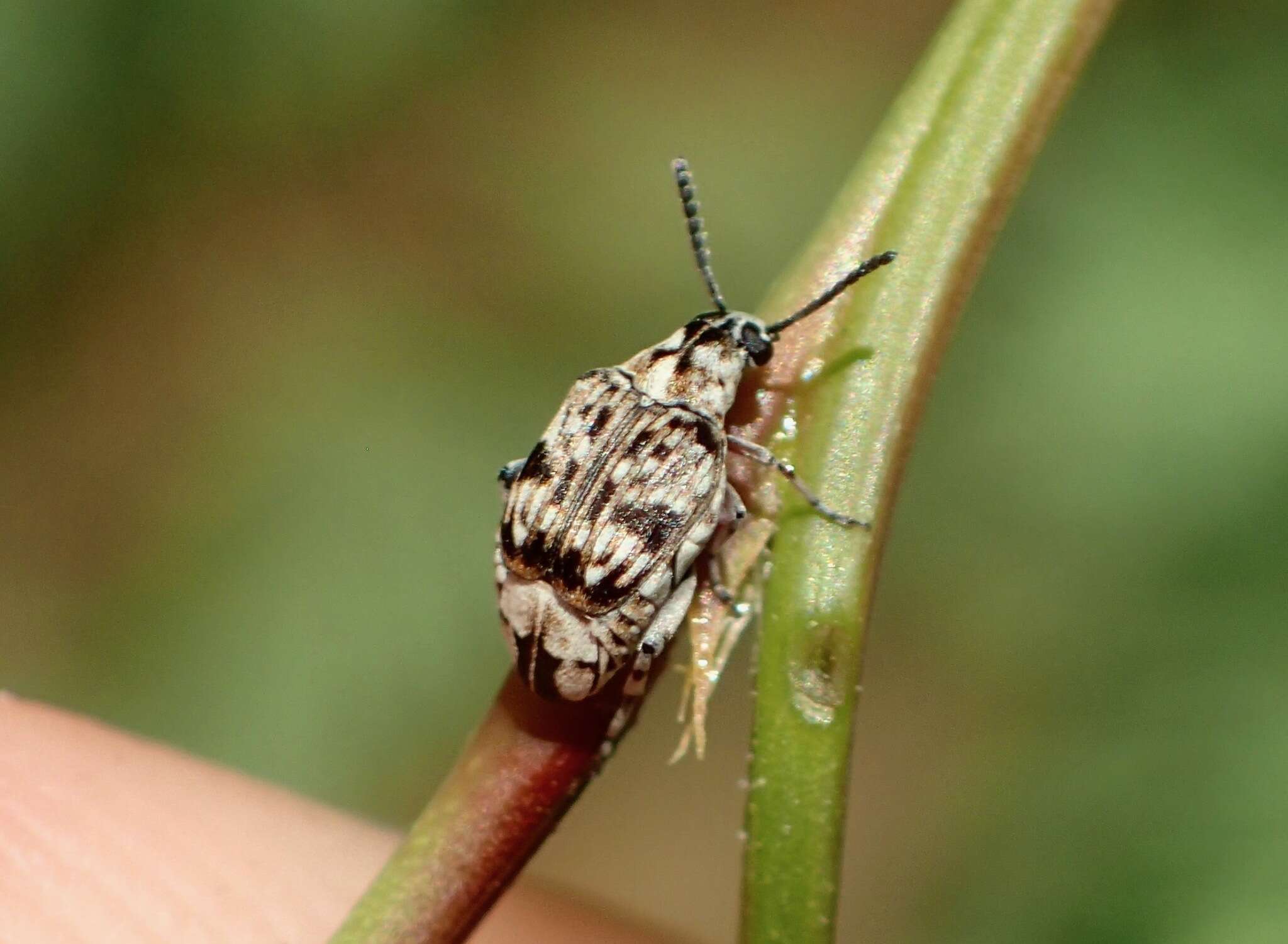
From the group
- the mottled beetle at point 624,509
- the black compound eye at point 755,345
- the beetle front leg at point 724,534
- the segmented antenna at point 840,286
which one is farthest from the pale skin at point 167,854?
the segmented antenna at point 840,286

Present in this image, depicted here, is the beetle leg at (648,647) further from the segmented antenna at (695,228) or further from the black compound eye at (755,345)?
the segmented antenna at (695,228)

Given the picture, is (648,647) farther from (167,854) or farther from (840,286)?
(167,854)

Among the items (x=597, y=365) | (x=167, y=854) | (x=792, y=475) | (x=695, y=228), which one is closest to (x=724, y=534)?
(x=792, y=475)

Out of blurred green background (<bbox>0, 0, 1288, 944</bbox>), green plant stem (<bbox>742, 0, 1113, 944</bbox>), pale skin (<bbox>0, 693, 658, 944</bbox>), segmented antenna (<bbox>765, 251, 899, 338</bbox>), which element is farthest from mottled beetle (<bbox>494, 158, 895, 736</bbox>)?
blurred green background (<bbox>0, 0, 1288, 944</bbox>)

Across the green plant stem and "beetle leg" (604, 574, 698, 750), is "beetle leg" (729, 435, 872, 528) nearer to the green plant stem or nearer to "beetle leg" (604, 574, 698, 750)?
the green plant stem

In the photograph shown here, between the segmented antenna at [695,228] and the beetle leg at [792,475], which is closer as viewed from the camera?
the beetle leg at [792,475]

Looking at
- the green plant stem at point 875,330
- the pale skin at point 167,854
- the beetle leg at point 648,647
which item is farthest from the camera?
the pale skin at point 167,854
